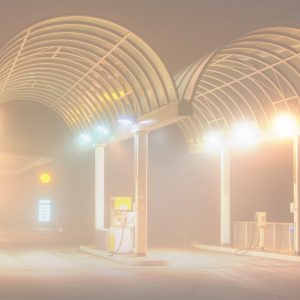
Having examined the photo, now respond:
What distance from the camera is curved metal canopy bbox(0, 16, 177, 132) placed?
23.6 metres

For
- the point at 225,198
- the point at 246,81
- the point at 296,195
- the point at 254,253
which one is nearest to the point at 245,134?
the point at 246,81

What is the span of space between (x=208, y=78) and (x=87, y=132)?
838 cm

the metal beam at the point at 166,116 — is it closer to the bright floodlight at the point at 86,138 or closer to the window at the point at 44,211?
the bright floodlight at the point at 86,138

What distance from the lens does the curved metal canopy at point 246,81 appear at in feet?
79.1

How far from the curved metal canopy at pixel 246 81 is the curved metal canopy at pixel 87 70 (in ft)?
4.74

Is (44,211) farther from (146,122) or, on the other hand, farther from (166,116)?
(166,116)

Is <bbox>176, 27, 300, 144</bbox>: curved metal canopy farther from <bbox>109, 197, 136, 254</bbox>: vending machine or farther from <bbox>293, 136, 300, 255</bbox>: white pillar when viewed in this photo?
<bbox>109, 197, 136, 254</bbox>: vending machine

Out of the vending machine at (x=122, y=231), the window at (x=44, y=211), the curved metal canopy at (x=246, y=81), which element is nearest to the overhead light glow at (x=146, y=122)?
the curved metal canopy at (x=246, y=81)

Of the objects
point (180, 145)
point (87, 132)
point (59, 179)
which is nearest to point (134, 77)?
point (87, 132)

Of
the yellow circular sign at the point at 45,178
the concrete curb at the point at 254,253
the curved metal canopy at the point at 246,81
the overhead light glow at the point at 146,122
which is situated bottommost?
the concrete curb at the point at 254,253

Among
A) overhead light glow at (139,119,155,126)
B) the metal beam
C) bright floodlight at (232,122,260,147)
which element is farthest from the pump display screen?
bright floodlight at (232,122,260,147)

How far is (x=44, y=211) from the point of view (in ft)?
211

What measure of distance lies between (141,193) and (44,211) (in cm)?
3929

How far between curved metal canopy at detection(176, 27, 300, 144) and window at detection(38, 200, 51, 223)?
27.7 m
